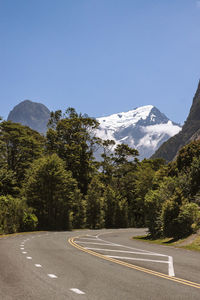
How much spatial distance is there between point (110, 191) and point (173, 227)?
37.8m

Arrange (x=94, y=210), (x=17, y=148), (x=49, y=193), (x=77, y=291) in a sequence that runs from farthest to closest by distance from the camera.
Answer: (x=17, y=148) → (x=94, y=210) → (x=49, y=193) → (x=77, y=291)

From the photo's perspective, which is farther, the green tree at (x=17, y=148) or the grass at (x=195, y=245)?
the green tree at (x=17, y=148)

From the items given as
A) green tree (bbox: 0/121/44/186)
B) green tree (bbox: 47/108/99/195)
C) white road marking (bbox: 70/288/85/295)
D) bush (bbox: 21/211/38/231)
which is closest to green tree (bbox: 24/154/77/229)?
bush (bbox: 21/211/38/231)

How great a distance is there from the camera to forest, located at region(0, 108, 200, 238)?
1371 inches

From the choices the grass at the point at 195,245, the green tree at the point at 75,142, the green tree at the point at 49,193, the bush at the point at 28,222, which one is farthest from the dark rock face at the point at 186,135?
the grass at the point at 195,245

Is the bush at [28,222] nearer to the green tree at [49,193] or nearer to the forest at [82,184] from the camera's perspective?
the forest at [82,184]

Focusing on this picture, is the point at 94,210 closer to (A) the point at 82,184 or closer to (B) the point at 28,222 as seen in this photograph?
(A) the point at 82,184

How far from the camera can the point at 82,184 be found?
68.7m

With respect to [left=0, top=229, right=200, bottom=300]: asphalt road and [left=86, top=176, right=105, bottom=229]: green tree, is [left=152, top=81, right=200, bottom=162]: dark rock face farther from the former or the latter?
[left=0, top=229, right=200, bottom=300]: asphalt road

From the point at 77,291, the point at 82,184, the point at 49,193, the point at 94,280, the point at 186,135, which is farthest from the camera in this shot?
the point at 186,135

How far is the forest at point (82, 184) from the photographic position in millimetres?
34812

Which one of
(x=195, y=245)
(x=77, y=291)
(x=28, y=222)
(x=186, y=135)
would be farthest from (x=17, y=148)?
(x=186, y=135)

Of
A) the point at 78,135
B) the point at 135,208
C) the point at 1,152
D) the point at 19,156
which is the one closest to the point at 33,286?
the point at 1,152

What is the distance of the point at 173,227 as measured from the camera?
3006 centimetres
